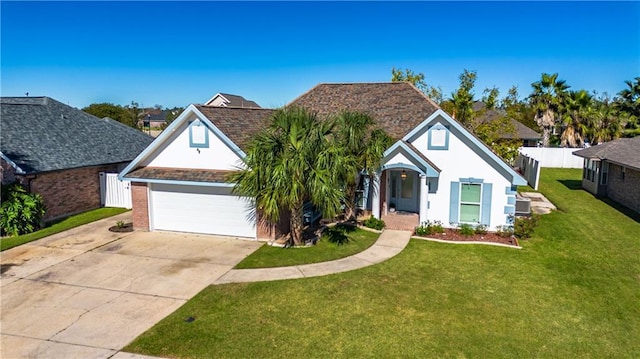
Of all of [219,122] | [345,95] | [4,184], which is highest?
[345,95]

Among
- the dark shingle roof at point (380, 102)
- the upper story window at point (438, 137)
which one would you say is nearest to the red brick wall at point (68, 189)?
the dark shingle roof at point (380, 102)

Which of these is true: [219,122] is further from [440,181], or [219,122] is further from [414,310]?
[414,310]

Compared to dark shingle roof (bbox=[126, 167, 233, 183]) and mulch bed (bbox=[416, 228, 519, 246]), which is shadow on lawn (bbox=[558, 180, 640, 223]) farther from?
dark shingle roof (bbox=[126, 167, 233, 183])

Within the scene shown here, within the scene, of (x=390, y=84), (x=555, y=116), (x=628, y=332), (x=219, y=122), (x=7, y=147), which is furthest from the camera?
(x=555, y=116)

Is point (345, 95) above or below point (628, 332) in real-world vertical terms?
above

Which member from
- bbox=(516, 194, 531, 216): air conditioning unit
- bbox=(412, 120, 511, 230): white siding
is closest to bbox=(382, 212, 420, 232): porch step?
bbox=(412, 120, 511, 230): white siding

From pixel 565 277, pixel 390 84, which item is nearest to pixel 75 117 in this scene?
pixel 390 84

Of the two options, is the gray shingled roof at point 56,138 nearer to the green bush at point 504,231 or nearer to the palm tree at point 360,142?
the palm tree at point 360,142

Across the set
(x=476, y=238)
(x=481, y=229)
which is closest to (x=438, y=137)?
(x=481, y=229)
